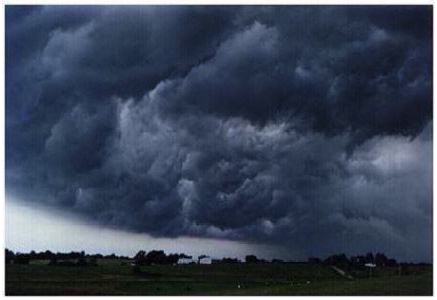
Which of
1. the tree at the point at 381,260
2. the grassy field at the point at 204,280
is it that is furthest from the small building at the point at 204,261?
the tree at the point at 381,260

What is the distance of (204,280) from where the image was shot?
2099 inches

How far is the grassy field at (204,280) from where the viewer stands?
3816 centimetres

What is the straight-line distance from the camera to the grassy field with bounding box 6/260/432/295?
38156 millimetres

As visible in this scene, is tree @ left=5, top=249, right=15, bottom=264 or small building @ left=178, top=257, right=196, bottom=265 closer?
tree @ left=5, top=249, right=15, bottom=264

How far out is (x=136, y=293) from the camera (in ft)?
138

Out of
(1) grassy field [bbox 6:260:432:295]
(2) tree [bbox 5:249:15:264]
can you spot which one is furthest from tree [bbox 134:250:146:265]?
(2) tree [bbox 5:249:15:264]

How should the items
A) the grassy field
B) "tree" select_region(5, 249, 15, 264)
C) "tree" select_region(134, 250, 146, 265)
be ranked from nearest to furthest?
the grassy field
"tree" select_region(5, 249, 15, 264)
"tree" select_region(134, 250, 146, 265)

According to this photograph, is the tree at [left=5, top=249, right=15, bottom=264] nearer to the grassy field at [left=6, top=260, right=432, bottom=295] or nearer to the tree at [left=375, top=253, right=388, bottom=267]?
the grassy field at [left=6, top=260, right=432, bottom=295]

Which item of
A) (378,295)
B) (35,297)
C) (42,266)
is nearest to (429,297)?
(378,295)

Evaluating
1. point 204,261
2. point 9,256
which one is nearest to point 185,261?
point 204,261

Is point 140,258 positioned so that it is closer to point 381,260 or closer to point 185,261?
point 185,261

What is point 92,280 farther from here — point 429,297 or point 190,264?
point 429,297

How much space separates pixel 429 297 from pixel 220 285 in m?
17.1

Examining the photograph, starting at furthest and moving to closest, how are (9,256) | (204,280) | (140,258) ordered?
1. (204,280)
2. (140,258)
3. (9,256)
